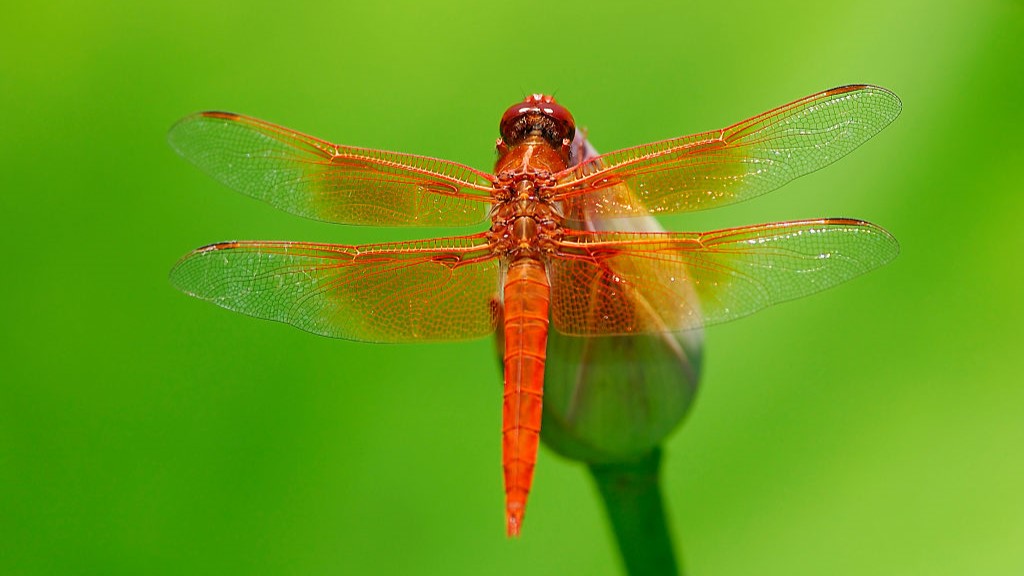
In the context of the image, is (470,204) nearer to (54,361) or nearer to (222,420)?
(222,420)

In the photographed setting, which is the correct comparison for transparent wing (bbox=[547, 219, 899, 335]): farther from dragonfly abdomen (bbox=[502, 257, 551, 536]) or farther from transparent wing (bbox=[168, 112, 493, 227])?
transparent wing (bbox=[168, 112, 493, 227])

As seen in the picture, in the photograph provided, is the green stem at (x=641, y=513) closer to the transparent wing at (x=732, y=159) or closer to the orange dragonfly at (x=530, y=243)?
the orange dragonfly at (x=530, y=243)

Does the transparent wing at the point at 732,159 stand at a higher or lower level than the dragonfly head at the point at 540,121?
lower

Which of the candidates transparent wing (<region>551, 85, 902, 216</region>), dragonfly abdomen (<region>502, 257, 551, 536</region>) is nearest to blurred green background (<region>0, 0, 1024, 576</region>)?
transparent wing (<region>551, 85, 902, 216</region>)

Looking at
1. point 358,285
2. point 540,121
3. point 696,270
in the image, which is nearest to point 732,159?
point 696,270

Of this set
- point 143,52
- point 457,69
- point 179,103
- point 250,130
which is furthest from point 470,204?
point 143,52

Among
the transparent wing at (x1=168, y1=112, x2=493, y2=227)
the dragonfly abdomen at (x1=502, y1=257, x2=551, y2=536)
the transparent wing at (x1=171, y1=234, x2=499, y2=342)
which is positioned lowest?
the dragonfly abdomen at (x1=502, y1=257, x2=551, y2=536)

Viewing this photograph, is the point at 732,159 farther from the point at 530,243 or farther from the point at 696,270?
the point at 530,243

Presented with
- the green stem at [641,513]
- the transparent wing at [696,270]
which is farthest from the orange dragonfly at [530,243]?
the green stem at [641,513]
